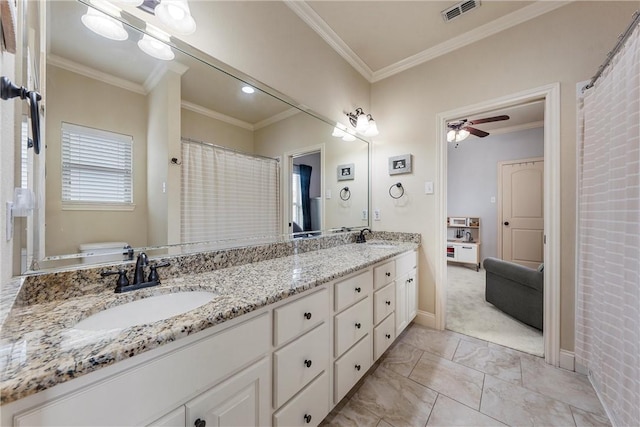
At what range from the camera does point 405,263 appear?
2061 millimetres

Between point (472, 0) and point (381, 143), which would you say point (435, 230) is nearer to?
point (381, 143)

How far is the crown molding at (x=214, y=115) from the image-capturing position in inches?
49.2

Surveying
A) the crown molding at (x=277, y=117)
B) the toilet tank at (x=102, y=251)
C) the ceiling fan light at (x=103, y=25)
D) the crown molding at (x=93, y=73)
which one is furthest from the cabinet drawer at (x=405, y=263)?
the ceiling fan light at (x=103, y=25)

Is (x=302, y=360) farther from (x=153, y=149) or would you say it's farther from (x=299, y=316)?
(x=153, y=149)

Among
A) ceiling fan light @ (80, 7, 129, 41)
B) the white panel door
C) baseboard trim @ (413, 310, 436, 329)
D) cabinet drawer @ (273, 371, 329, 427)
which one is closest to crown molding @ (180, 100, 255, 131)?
ceiling fan light @ (80, 7, 129, 41)

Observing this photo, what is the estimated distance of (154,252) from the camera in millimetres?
1135

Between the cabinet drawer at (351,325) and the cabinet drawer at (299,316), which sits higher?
the cabinet drawer at (299,316)

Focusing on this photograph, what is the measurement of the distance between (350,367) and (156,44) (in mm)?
1932

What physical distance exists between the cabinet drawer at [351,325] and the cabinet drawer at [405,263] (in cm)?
52

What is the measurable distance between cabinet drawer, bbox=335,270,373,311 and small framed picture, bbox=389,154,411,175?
4.40ft

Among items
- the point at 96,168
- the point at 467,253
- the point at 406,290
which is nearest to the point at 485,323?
the point at 406,290

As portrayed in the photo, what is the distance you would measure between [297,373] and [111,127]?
130 centimetres

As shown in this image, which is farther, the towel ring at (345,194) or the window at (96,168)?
the towel ring at (345,194)

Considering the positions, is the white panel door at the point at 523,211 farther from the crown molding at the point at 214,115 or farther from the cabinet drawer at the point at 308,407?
the crown molding at the point at 214,115
